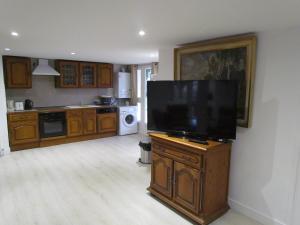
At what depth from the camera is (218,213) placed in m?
2.53

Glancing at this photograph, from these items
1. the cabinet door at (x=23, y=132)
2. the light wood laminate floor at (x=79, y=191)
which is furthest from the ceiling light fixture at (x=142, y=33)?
the cabinet door at (x=23, y=132)

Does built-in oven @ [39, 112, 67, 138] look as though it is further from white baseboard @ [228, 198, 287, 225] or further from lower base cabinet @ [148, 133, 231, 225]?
white baseboard @ [228, 198, 287, 225]

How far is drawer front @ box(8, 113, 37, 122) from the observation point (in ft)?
15.2

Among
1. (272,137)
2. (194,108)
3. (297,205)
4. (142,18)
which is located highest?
(142,18)

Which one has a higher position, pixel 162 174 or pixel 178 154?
pixel 178 154

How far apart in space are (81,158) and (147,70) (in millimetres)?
3214

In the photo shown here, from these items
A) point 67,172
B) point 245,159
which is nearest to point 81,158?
point 67,172

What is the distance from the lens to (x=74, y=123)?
18.1 feet

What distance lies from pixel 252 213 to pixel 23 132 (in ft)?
15.9

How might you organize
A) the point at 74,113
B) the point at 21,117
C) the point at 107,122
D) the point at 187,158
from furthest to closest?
1. the point at 107,122
2. the point at 74,113
3. the point at 21,117
4. the point at 187,158

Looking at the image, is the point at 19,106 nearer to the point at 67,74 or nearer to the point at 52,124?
the point at 52,124

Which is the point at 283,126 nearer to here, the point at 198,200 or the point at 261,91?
the point at 261,91

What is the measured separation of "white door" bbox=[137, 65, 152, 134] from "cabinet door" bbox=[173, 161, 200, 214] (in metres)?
3.91

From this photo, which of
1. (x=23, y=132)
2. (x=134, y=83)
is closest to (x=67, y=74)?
(x=23, y=132)
